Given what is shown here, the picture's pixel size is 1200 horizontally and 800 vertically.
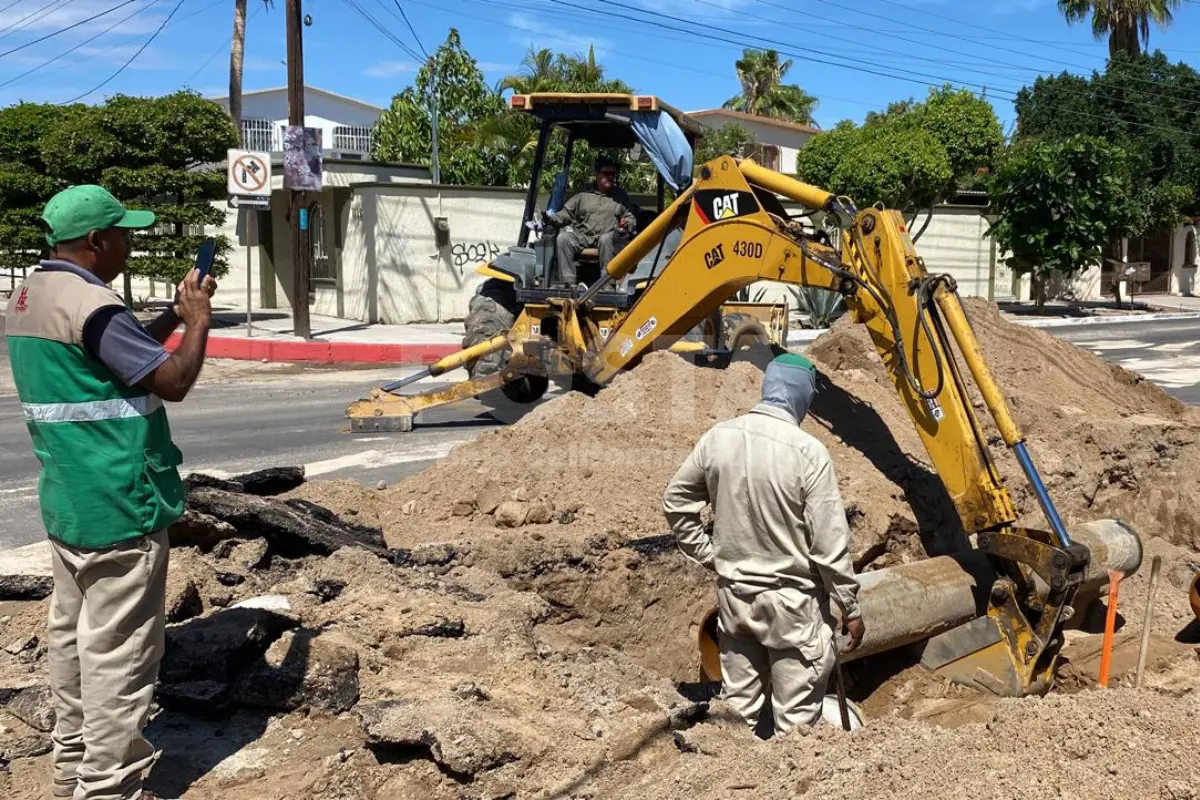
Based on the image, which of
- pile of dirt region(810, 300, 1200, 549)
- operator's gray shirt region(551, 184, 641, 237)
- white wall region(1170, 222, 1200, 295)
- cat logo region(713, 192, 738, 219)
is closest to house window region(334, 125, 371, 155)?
white wall region(1170, 222, 1200, 295)

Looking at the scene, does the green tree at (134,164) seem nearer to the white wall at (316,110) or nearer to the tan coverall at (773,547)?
the tan coverall at (773,547)

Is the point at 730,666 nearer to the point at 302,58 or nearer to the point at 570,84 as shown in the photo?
the point at 302,58

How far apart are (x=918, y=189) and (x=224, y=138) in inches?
595

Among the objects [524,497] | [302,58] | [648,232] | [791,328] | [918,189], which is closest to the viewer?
[524,497]

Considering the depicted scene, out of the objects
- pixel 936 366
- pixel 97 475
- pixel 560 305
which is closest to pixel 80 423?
pixel 97 475

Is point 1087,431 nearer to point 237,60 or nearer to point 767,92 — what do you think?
point 237,60

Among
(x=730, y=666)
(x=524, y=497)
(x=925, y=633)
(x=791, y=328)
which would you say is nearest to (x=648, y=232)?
(x=524, y=497)

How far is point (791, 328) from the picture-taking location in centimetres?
2256

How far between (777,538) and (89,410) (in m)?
2.31

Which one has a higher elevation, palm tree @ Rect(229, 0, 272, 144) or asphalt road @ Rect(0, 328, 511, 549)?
palm tree @ Rect(229, 0, 272, 144)

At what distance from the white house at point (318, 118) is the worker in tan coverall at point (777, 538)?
44.0 meters

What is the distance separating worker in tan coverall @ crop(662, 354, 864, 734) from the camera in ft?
12.6

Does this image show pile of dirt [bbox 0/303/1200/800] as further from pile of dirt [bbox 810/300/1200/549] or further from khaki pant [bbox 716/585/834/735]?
khaki pant [bbox 716/585/834/735]

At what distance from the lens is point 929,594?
5.20m
